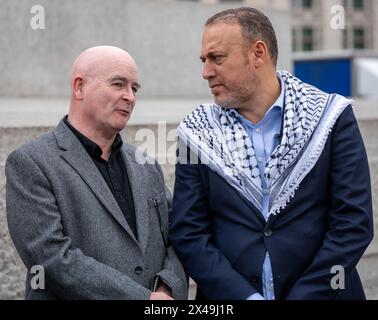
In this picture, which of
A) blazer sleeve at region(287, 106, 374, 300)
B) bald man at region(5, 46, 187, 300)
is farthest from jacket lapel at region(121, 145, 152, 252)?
blazer sleeve at region(287, 106, 374, 300)

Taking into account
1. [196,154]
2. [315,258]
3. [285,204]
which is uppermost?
[196,154]

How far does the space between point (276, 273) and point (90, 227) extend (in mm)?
712

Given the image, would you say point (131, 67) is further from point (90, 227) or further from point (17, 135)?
point (17, 135)

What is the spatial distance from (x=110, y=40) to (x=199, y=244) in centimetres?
406

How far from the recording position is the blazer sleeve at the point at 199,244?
103 inches

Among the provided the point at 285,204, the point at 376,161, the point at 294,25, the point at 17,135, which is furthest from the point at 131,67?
the point at 294,25

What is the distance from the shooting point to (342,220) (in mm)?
2598

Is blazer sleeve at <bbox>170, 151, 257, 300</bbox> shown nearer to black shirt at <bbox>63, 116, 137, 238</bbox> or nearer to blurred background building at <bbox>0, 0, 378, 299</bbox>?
black shirt at <bbox>63, 116, 137, 238</bbox>

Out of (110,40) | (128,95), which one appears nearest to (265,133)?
(128,95)

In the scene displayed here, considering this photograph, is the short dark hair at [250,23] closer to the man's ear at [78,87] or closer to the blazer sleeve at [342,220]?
the blazer sleeve at [342,220]

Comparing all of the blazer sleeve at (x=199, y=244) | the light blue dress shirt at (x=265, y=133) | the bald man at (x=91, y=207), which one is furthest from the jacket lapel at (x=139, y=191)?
the light blue dress shirt at (x=265, y=133)

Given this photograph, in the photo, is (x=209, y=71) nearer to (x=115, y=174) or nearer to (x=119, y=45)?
(x=115, y=174)

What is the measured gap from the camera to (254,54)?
8.75 ft
